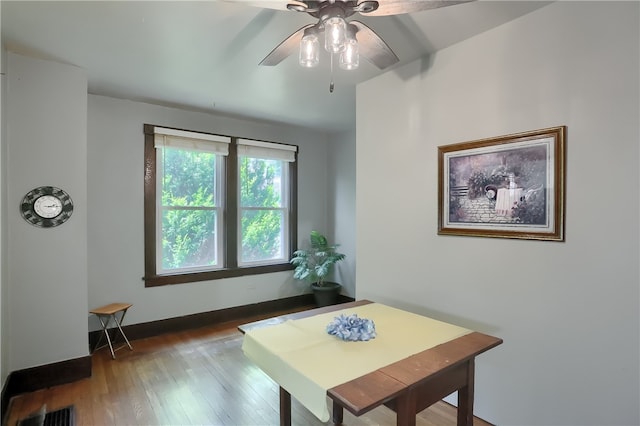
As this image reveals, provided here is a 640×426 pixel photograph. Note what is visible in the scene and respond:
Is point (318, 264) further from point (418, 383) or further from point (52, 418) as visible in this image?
point (418, 383)

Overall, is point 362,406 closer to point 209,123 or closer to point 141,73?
point 141,73

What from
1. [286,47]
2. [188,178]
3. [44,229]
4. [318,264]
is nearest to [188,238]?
[188,178]

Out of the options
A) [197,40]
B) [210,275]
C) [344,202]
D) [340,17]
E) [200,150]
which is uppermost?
[197,40]

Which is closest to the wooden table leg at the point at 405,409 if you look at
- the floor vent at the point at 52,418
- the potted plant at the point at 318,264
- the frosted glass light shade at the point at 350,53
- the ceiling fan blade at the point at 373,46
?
the frosted glass light shade at the point at 350,53

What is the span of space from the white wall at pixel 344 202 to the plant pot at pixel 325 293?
229 millimetres

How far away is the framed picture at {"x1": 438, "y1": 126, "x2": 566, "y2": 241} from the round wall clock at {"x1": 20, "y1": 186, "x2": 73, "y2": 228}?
278cm

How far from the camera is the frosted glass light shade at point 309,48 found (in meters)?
1.47

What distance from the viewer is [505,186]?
1.96 m

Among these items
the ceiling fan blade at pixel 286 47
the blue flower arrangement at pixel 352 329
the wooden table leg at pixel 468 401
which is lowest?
the wooden table leg at pixel 468 401

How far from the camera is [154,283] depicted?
3547 millimetres

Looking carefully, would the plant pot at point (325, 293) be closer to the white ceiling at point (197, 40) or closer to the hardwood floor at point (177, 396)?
the hardwood floor at point (177, 396)

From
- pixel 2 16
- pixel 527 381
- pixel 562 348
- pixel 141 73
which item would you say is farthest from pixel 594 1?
pixel 2 16

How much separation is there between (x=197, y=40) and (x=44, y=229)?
178 centimetres

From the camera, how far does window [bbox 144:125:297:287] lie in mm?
3574
